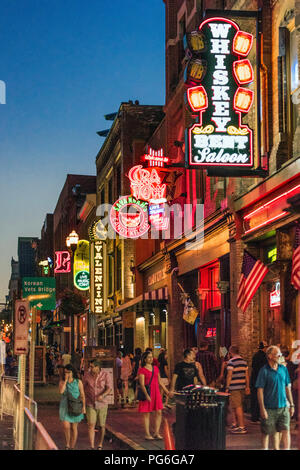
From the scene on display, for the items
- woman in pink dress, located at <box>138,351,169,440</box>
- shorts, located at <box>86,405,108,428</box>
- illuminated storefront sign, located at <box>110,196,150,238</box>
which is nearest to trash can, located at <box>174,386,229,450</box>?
shorts, located at <box>86,405,108,428</box>

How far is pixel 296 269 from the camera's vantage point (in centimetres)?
1667

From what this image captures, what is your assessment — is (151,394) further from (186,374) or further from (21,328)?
(21,328)

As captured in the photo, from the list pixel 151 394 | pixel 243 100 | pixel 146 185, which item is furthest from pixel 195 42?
pixel 146 185

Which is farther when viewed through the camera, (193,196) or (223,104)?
(193,196)

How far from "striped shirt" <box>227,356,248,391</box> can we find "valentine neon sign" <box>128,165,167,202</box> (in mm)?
14181

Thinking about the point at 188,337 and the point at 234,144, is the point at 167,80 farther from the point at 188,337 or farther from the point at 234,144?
the point at 234,144

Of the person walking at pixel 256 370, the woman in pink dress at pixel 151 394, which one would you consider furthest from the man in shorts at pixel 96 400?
the person walking at pixel 256 370

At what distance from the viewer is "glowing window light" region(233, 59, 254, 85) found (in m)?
19.2

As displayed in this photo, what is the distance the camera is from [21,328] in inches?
580

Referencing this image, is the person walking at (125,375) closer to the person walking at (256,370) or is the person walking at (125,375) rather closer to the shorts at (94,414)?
the person walking at (256,370)

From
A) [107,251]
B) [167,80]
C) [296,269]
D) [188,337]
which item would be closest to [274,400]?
[296,269]

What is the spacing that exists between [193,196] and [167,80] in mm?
7037
